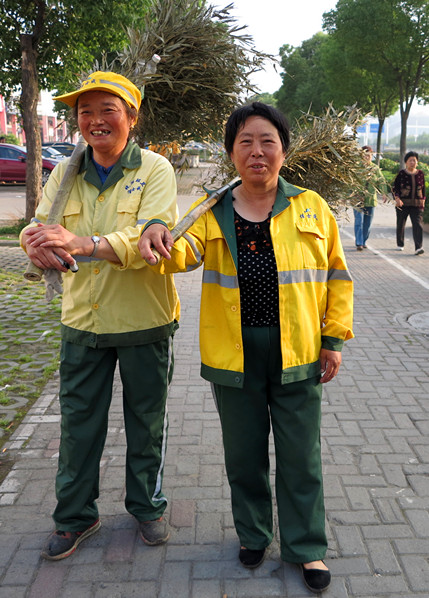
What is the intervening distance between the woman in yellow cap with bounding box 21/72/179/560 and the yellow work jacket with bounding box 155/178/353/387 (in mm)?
250

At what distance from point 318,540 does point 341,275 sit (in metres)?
1.19

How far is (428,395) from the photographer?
16.0 feet

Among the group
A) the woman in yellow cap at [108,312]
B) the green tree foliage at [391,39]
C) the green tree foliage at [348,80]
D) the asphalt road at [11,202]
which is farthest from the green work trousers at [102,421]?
the green tree foliage at [348,80]

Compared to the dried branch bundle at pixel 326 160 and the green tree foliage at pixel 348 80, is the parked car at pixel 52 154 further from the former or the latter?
the dried branch bundle at pixel 326 160

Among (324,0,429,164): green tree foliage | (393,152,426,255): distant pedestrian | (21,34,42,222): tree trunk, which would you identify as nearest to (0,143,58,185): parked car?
(21,34,42,222): tree trunk

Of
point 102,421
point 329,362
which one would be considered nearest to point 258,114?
point 329,362

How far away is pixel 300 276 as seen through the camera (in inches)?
101

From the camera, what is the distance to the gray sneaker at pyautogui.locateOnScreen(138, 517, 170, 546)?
Answer: 116 inches

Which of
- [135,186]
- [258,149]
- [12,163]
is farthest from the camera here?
[12,163]

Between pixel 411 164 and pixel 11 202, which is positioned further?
pixel 11 202

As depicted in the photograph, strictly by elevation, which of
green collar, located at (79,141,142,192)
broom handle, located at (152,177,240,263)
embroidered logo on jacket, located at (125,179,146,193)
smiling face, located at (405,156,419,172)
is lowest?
broom handle, located at (152,177,240,263)

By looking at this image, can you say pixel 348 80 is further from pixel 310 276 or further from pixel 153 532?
pixel 153 532

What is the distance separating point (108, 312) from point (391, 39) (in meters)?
24.9

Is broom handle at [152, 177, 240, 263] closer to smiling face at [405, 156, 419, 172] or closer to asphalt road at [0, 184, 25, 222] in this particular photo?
smiling face at [405, 156, 419, 172]
